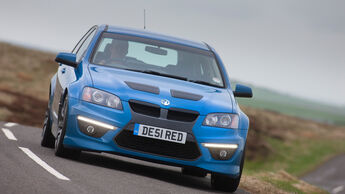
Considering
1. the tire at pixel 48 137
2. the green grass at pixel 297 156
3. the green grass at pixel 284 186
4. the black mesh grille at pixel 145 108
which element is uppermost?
the black mesh grille at pixel 145 108

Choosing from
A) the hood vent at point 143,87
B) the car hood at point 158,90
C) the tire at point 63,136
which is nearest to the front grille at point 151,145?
the car hood at point 158,90

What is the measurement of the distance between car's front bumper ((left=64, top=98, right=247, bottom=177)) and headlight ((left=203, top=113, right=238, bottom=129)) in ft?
0.20

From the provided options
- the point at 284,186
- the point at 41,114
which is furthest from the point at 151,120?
the point at 41,114

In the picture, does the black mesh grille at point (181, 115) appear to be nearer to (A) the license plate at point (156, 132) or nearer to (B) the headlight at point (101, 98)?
(A) the license plate at point (156, 132)

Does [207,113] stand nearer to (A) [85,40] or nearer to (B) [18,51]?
(A) [85,40]

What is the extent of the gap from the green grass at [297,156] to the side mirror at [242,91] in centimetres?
4311

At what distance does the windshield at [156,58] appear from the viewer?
9680mm

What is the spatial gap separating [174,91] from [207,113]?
50 cm

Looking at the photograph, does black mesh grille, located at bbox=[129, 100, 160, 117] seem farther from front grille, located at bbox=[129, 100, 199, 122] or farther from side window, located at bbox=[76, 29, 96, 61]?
side window, located at bbox=[76, 29, 96, 61]

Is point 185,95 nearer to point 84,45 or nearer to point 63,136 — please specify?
point 63,136

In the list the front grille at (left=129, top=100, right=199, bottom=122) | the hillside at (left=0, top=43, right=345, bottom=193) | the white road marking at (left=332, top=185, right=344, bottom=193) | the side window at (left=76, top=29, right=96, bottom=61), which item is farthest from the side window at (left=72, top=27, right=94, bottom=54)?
the white road marking at (left=332, top=185, right=344, bottom=193)

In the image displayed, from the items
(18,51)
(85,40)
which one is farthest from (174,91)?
(18,51)

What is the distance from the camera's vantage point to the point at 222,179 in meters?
9.11

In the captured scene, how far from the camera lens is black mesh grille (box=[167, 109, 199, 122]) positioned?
8.49 meters
